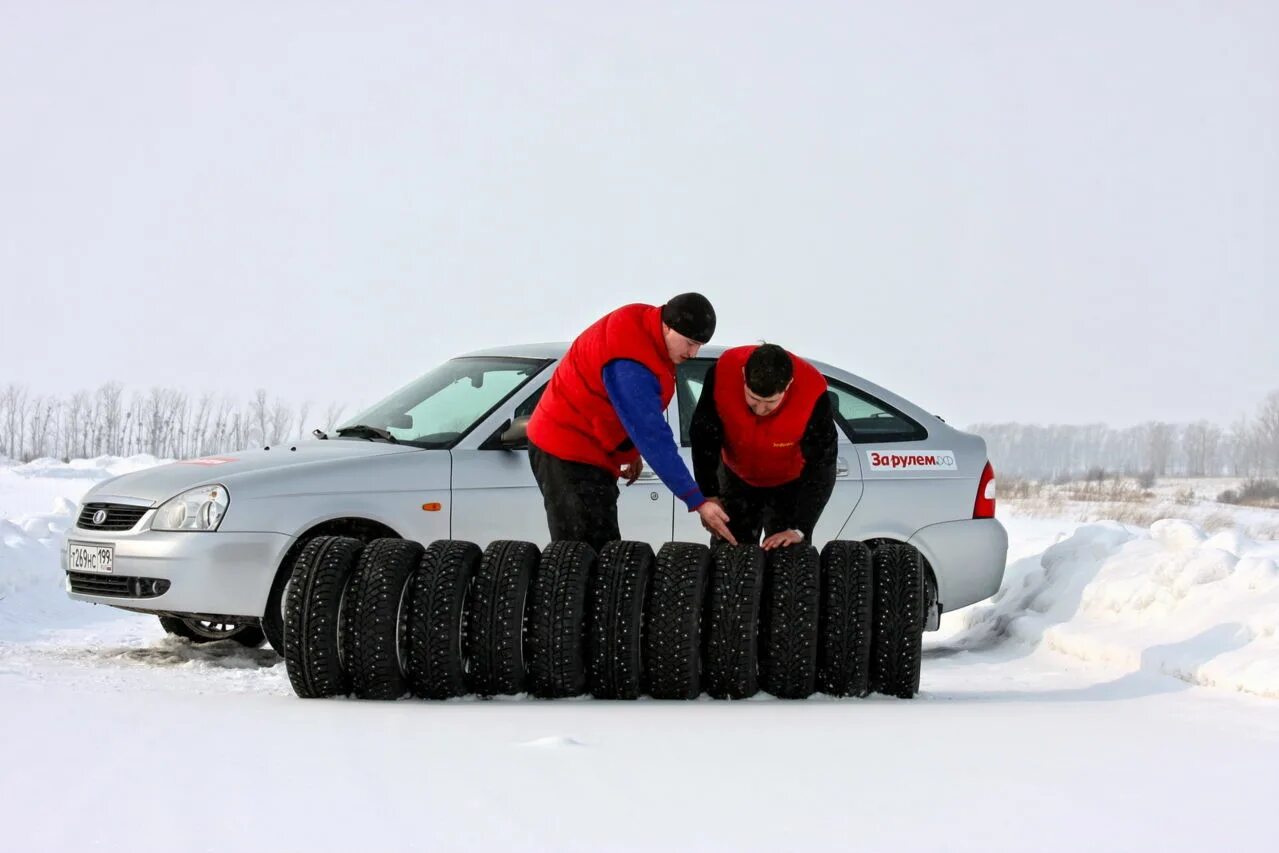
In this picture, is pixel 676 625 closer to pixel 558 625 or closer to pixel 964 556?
pixel 558 625

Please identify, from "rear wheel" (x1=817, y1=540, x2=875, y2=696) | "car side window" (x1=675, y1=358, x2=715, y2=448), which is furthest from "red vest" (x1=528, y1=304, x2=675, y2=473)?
"car side window" (x1=675, y1=358, x2=715, y2=448)

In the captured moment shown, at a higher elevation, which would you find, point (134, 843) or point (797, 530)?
point (797, 530)

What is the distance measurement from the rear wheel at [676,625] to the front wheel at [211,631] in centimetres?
254

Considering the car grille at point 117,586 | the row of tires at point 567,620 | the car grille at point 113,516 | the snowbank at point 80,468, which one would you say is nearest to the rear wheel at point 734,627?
the row of tires at point 567,620

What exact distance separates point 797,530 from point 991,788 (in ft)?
7.86

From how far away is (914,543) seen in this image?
7.50m

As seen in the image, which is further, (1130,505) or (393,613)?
(1130,505)

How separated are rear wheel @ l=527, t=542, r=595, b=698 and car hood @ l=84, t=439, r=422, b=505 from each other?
65.8 inches

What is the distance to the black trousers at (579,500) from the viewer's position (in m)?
5.94

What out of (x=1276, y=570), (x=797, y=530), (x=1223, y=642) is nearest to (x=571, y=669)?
(x=797, y=530)

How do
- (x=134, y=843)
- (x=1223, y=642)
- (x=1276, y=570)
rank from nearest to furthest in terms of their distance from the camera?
(x=134, y=843), (x=1223, y=642), (x=1276, y=570)

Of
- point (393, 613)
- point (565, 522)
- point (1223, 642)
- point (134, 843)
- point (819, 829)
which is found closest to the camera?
point (134, 843)

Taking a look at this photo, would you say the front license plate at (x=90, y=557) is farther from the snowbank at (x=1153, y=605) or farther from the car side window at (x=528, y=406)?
the snowbank at (x=1153, y=605)

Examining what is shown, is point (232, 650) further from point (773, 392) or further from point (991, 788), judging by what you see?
point (991, 788)
